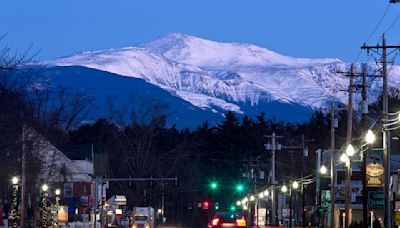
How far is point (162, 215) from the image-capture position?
16375cm

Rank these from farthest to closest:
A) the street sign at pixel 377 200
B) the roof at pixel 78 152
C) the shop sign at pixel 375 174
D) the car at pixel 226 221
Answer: the roof at pixel 78 152 → the car at pixel 226 221 → the street sign at pixel 377 200 → the shop sign at pixel 375 174

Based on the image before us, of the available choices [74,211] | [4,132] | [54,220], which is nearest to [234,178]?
[74,211]

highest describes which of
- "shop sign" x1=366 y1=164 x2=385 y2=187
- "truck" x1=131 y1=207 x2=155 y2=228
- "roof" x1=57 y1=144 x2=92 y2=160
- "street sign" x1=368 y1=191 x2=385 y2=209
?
"roof" x1=57 y1=144 x2=92 y2=160

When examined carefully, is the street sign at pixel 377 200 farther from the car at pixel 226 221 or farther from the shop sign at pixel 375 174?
the car at pixel 226 221

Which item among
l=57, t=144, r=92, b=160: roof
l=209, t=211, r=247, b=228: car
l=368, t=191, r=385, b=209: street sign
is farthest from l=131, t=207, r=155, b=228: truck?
l=368, t=191, r=385, b=209: street sign

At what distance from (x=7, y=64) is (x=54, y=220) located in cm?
3932

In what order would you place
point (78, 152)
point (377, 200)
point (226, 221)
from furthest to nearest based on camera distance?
point (78, 152) < point (226, 221) < point (377, 200)

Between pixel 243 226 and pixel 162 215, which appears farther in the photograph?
pixel 162 215

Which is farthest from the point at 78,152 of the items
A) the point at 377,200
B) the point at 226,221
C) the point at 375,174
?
the point at 375,174

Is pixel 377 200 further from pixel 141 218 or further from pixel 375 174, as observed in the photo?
pixel 141 218

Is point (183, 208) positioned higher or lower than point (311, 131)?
lower

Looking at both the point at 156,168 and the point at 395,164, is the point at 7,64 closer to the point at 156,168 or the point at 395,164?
the point at 395,164

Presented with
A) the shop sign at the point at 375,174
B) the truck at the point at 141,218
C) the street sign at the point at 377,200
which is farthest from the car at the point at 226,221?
the truck at the point at 141,218

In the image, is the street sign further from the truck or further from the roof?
the roof
